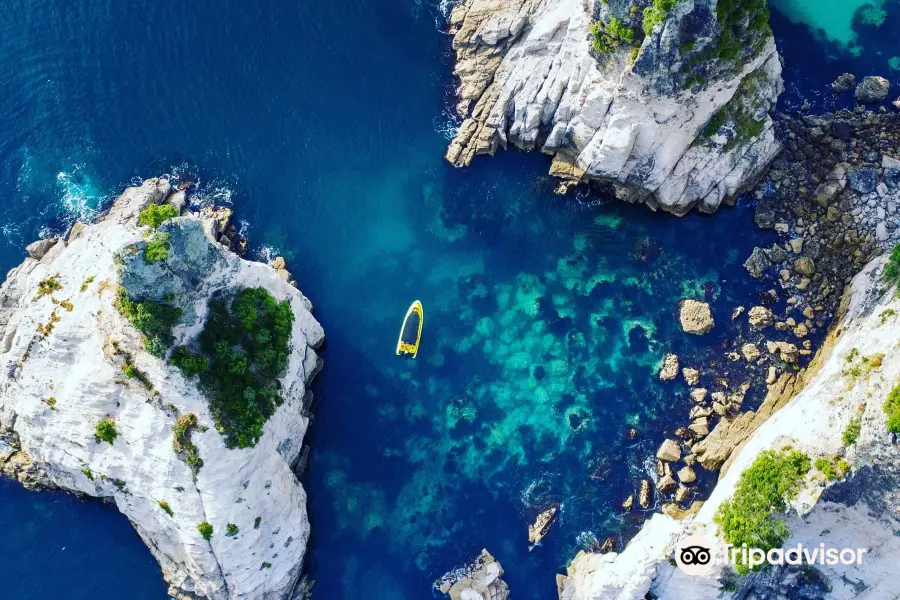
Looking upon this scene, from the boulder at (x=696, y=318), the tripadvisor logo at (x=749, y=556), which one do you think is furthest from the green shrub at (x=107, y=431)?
the boulder at (x=696, y=318)

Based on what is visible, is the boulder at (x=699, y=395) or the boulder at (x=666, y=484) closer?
the boulder at (x=666, y=484)

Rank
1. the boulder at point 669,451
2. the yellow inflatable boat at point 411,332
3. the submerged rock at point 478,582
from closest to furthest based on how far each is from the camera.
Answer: the submerged rock at point 478,582
the boulder at point 669,451
the yellow inflatable boat at point 411,332

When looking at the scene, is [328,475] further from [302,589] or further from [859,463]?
[859,463]

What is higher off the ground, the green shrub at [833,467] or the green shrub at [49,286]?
the green shrub at [833,467]

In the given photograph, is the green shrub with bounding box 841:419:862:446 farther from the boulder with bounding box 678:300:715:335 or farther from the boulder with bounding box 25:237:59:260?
the boulder with bounding box 25:237:59:260

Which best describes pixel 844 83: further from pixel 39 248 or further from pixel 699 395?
pixel 39 248

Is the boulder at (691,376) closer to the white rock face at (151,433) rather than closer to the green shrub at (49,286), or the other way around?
the white rock face at (151,433)

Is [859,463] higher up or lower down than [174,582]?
higher up

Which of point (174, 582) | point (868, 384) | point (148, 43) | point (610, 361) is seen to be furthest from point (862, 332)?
point (148, 43)
